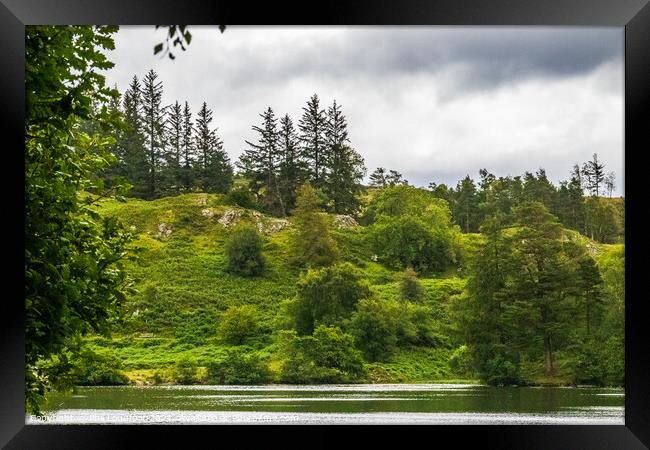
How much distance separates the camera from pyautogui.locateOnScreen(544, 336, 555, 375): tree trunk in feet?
83.3

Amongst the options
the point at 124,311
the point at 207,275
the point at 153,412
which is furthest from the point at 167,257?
the point at 124,311

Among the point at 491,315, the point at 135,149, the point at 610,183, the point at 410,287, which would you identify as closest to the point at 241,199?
the point at 135,149

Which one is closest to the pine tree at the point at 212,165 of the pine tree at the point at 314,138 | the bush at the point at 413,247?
the pine tree at the point at 314,138

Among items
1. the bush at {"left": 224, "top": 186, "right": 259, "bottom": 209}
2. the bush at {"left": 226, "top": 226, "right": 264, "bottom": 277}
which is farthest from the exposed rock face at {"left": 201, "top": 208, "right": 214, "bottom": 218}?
the bush at {"left": 226, "top": 226, "right": 264, "bottom": 277}

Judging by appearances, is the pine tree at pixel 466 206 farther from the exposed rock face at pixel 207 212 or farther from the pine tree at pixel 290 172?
the exposed rock face at pixel 207 212

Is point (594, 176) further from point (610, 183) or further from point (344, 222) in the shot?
point (344, 222)

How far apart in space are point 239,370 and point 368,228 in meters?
8.04

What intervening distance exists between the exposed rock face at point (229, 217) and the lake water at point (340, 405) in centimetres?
748

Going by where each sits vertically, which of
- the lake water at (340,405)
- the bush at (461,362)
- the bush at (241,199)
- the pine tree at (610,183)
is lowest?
the lake water at (340,405)

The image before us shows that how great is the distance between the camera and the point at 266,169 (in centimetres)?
3403

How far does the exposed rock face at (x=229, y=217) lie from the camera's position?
32.4 metres

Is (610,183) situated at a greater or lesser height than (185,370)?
greater

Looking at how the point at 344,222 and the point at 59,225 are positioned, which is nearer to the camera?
the point at 59,225

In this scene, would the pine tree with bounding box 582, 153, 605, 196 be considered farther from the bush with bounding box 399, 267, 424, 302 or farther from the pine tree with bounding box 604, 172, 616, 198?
the bush with bounding box 399, 267, 424, 302
